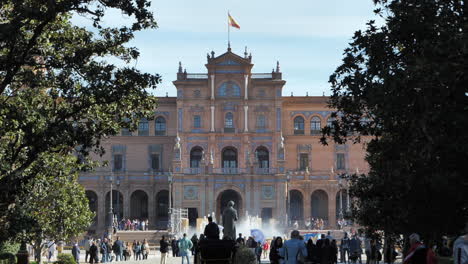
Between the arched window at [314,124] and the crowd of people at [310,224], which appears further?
the arched window at [314,124]

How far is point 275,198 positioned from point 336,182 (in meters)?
6.80

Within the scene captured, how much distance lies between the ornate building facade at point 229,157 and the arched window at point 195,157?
9cm

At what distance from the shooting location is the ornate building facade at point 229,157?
7512cm

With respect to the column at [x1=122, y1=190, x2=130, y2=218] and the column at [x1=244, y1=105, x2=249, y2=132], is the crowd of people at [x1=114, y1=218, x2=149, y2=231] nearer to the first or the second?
the column at [x1=122, y1=190, x2=130, y2=218]

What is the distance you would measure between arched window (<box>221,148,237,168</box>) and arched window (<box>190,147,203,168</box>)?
7.43ft

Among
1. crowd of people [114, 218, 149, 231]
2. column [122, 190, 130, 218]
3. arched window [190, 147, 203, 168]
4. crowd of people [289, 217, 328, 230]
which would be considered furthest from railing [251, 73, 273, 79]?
crowd of people [114, 218, 149, 231]

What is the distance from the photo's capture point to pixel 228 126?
78125 mm

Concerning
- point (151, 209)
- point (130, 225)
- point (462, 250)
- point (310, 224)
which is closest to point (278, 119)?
point (310, 224)

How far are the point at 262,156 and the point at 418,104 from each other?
6161cm

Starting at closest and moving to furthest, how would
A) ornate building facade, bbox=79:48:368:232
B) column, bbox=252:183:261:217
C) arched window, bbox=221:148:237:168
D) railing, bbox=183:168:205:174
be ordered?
1. column, bbox=252:183:261:217
2. ornate building facade, bbox=79:48:368:232
3. railing, bbox=183:168:205:174
4. arched window, bbox=221:148:237:168

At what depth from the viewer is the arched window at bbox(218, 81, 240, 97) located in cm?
7738

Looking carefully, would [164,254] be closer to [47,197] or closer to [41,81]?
[47,197]

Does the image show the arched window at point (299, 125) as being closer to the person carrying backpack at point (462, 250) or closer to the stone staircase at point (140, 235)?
the stone staircase at point (140, 235)

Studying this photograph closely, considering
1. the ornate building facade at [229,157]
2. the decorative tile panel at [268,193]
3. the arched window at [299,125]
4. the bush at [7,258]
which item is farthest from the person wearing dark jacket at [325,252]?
the arched window at [299,125]
